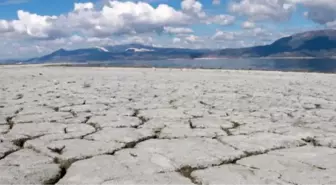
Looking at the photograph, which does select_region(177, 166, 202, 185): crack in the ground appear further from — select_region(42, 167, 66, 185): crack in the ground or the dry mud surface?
select_region(42, 167, 66, 185): crack in the ground

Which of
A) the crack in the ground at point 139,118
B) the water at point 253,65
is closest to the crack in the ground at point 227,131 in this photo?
the crack in the ground at point 139,118

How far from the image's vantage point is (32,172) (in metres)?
2.73

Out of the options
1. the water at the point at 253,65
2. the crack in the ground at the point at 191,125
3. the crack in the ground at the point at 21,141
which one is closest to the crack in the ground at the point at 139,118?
the crack in the ground at the point at 191,125

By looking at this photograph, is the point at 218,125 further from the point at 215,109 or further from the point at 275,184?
the point at 275,184

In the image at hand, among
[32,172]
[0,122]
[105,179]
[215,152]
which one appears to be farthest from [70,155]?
[0,122]

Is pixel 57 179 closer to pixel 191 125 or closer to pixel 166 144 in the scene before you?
pixel 166 144

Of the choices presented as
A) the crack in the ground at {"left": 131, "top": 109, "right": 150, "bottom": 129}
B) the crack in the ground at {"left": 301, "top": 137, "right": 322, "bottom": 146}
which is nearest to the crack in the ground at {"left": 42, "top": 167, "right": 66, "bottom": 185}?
the crack in the ground at {"left": 131, "top": 109, "right": 150, "bottom": 129}

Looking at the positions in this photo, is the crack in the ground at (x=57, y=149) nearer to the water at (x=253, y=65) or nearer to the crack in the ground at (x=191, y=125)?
the crack in the ground at (x=191, y=125)

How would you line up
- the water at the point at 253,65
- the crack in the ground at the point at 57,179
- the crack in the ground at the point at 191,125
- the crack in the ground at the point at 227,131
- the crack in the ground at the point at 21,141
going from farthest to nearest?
the water at the point at 253,65 < the crack in the ground at the point at 191,125 < the crack in the ground at the point at 227,131 < the crack in the ground at the point at 21,141 < the crack in the ground at the point at 57,179

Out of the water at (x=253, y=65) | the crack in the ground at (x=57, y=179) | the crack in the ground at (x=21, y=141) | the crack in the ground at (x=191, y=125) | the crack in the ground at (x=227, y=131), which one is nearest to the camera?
the crack in the ground at (x=57, y=179)

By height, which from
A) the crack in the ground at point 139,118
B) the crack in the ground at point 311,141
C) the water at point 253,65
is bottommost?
the water at point 253,65

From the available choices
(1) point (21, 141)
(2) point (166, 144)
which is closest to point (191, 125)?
(2) point (166, 144)

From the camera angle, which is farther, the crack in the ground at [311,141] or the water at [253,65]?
the water at [253,65]

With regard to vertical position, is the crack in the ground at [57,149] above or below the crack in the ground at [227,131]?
above
